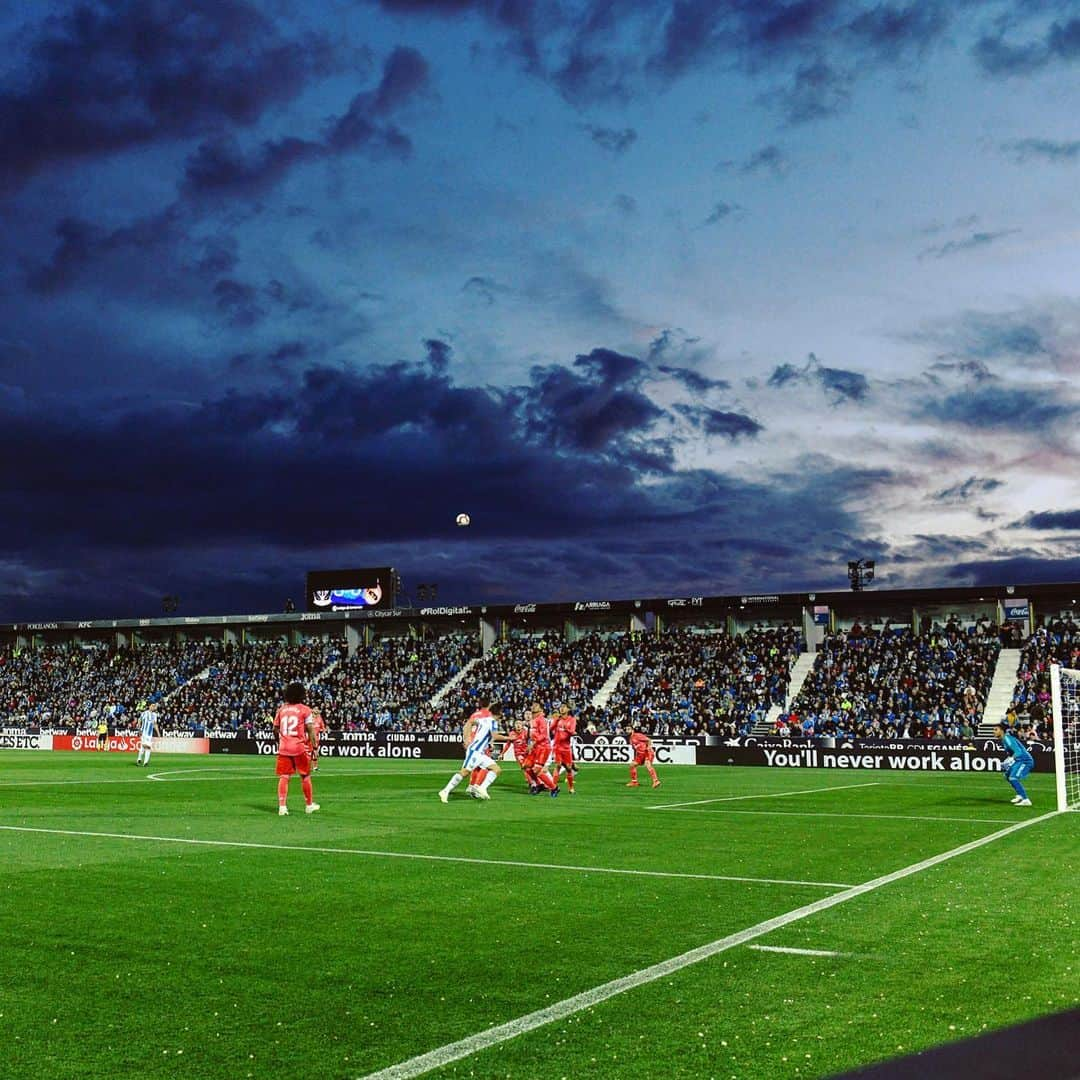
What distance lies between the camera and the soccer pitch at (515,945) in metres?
5.95

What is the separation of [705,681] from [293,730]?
140ft

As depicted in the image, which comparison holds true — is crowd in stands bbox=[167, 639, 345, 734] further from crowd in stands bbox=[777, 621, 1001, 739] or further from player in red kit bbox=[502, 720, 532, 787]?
player in red kit bbox=[502, 720, 532, 787]

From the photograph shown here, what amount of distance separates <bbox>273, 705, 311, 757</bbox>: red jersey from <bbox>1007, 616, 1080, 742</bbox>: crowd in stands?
3293 centimetres

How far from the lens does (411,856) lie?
1398 cm

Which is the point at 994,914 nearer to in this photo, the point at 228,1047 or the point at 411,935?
the point at 411,935

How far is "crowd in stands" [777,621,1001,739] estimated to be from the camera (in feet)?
156

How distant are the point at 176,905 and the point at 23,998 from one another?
3.43 metres

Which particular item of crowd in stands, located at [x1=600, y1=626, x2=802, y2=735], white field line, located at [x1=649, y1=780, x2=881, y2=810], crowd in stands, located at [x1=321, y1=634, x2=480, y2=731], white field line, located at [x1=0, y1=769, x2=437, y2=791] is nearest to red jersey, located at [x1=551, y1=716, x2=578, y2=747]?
white field line, located at [x1=649, y1=780, x2=881, y2=810]

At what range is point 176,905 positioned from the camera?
404 inches

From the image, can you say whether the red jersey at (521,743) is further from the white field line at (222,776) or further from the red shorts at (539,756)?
the white field line at (222,776)

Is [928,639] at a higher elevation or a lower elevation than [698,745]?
higher

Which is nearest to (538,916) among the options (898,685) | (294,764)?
(294,764)

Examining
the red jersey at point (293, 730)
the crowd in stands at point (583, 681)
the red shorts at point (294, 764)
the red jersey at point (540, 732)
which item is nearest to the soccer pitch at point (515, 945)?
the red shorts at point (294, 764)

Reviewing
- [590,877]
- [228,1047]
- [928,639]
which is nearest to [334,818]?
[590,877]
